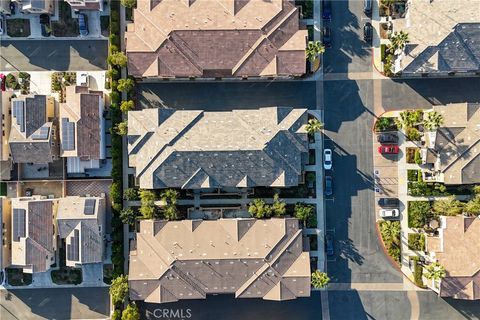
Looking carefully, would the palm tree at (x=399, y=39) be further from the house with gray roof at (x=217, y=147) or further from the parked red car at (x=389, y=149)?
the house with gray roof at (x=217, y=147)

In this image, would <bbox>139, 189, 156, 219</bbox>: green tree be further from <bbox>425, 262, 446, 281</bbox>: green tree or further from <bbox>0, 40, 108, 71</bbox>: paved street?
<bbox>425, 262, 446, 281</bbox>: green tree

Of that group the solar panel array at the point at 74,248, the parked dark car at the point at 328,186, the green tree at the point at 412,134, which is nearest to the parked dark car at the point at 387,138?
the green tree at the point at 412,134

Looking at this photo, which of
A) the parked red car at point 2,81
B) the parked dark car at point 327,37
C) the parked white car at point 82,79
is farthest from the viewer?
the parked dark car at point 327,37

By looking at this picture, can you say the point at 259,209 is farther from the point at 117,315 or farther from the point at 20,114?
the point at 20,114

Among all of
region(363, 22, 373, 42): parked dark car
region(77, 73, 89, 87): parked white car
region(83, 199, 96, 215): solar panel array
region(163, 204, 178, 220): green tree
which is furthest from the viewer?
region(363, 22, 373, 42): parked dark car

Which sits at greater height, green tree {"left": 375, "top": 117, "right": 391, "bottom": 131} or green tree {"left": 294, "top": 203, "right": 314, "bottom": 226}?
green tree {"left": 375, "top": 117, "right": 391, "bottom": 131}

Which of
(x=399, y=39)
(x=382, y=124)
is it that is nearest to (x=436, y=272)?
(x=382, y=124)
